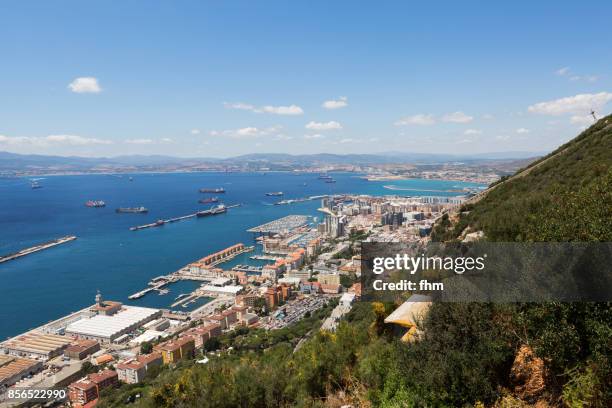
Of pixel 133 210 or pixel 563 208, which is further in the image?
pixel 133 210

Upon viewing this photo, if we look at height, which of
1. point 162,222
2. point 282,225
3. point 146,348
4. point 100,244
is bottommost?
point 146,348

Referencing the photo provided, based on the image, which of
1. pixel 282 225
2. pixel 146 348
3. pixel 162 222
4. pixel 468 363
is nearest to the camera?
pixel 468 363

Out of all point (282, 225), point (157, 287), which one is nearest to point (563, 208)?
point (157, 287)

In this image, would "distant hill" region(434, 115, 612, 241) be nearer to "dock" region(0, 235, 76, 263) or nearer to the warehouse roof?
the warehouse roof

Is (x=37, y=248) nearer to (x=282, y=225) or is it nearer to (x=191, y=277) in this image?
(x=191, y=277)

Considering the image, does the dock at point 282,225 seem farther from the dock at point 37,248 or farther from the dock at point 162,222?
the dock at point 37,248

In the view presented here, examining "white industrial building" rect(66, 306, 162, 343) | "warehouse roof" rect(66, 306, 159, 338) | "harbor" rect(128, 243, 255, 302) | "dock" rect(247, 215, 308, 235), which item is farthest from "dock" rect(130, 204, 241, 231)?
"warehouse roof" rect(66, 306, 159, 338)
